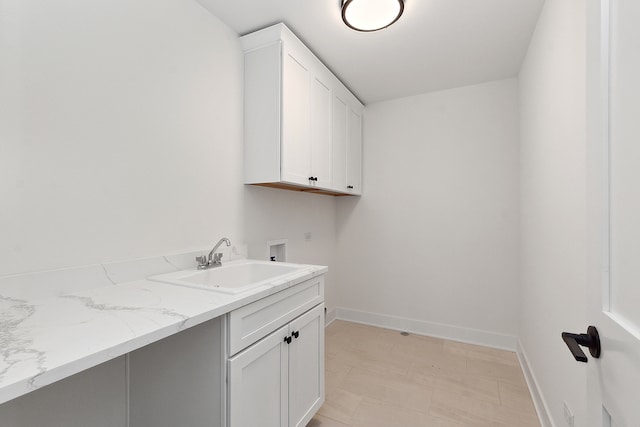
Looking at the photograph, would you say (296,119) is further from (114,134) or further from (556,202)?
(556,202)

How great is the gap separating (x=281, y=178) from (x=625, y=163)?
1.52 m

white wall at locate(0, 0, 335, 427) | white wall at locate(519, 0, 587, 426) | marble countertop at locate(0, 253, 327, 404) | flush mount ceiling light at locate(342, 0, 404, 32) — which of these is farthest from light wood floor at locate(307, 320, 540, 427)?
flush mount ceiling light at locate(342, 0, 404, 32)

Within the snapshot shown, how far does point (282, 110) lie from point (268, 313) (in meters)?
1.25

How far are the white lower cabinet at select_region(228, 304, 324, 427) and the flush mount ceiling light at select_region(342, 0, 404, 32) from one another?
169cm

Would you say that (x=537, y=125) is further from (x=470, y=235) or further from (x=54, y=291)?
(x=54, y=291)

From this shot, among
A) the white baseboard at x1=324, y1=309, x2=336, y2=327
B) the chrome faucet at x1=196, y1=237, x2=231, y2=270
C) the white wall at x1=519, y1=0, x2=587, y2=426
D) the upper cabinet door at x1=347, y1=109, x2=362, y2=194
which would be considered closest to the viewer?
the white wall at x1=519, y1=0, x2=587, y2=426

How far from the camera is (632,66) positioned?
500mm

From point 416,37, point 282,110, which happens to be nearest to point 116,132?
point 282,110

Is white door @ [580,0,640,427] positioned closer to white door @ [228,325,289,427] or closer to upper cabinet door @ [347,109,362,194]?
white door @ [228,325,289,427]

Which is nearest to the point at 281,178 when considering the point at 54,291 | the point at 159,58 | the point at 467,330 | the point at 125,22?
the point at 159,58

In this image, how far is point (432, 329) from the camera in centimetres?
279

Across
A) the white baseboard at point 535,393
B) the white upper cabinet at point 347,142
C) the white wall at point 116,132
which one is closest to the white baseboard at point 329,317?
the white upper cabinet at point 347,142

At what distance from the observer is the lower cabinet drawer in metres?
1.04

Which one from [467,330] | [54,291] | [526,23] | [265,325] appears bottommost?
[467,330]
